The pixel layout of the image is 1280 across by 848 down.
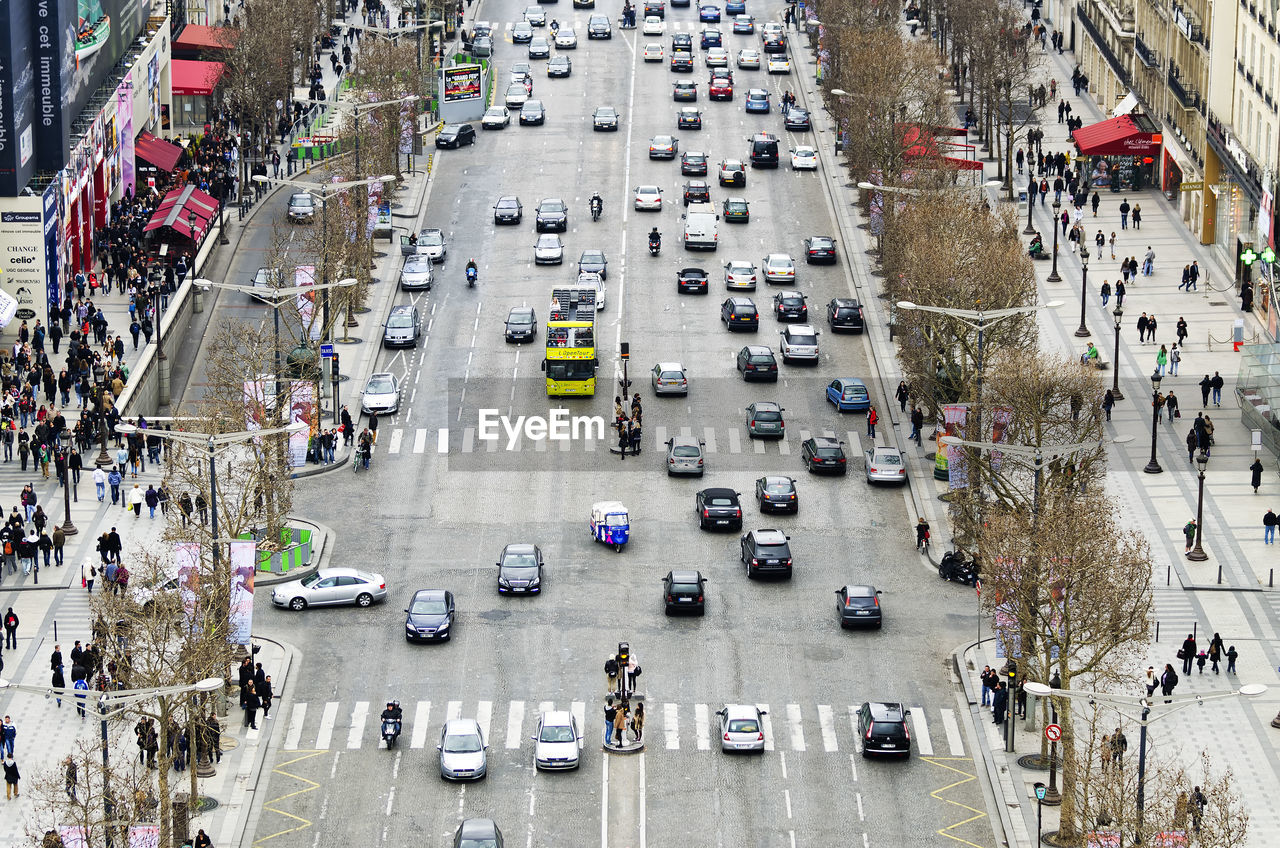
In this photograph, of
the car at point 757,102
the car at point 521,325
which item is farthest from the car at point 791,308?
the car at point 757,102

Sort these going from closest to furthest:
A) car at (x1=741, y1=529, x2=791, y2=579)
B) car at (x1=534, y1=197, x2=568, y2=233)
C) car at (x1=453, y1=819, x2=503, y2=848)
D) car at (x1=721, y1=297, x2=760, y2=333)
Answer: car at (x1=453, y1=819, x2=503, y2=848) < car at (x1=741, y1=529, x2=791, y2=579) < car at (x1=721, y1=297, x2=760, y2=333) < car at (x1=534, y1=197, x2=568, y2=233)

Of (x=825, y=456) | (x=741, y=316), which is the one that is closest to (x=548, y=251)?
(x=741, y=316)

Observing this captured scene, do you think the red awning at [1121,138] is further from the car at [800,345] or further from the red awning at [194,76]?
the red awning at [194,76]

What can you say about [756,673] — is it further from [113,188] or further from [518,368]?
[113,188]

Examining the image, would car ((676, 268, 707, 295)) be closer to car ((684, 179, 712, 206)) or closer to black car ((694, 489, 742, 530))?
car ((684, 179, 712, 206))

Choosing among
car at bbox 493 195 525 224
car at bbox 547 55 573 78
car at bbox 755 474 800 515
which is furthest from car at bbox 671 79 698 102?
car at bbox 755 474 800 515

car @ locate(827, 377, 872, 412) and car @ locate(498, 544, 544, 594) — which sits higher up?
car @ locate(827, 377, 872, 412)
